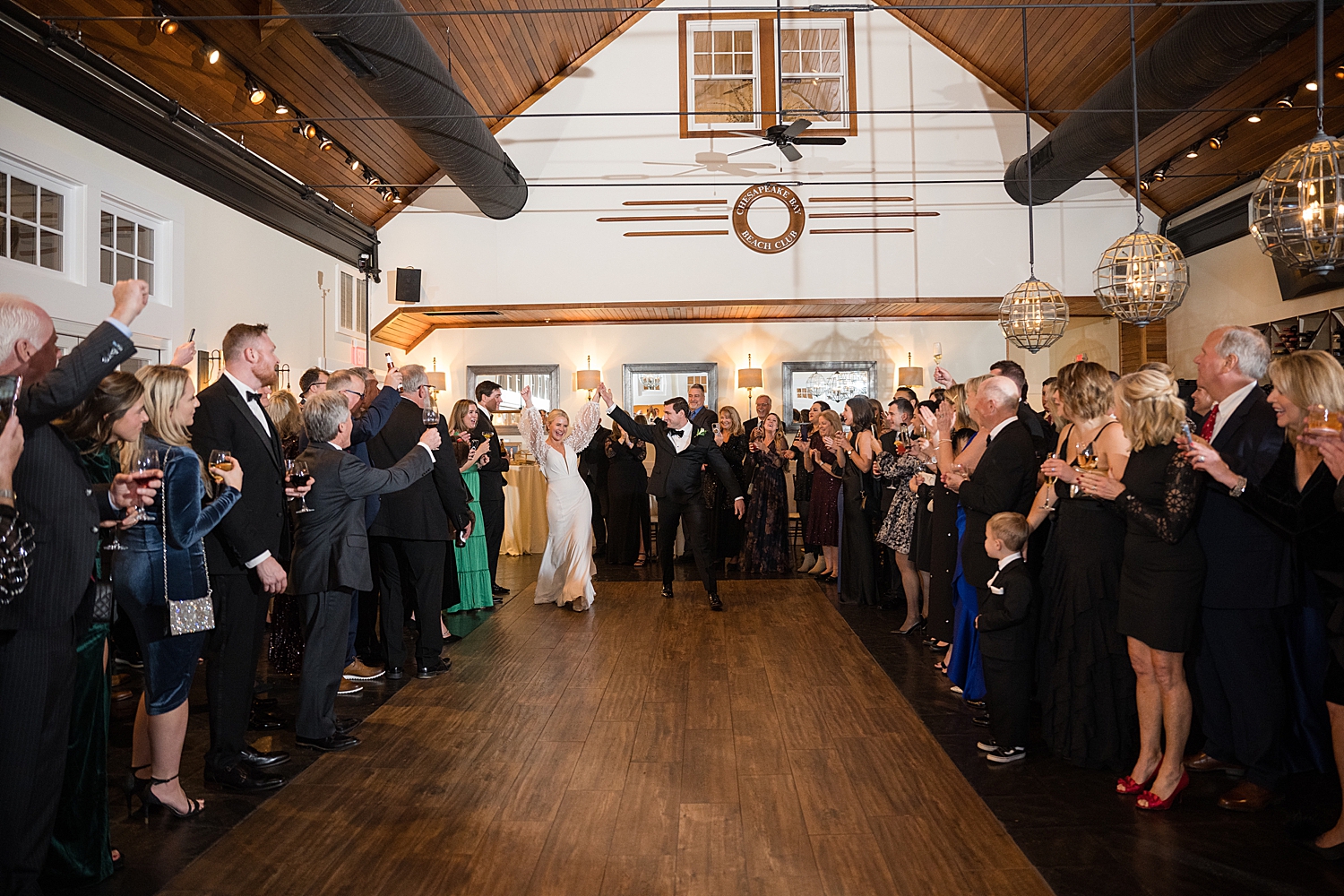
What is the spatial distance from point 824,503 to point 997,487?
4.08 metres

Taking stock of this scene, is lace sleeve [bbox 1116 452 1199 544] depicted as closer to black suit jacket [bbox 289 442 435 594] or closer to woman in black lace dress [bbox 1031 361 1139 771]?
woman in black lace dress [bbox 1031 361 1139 771]

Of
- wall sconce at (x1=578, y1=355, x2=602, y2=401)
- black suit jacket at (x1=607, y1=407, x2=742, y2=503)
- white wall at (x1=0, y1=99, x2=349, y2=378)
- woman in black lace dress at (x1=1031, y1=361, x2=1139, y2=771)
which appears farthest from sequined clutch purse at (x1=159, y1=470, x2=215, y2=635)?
wall sconce at (x1=578, y1=355, x2=602, y2=401)

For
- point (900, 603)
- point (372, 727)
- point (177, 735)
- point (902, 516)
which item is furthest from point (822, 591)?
point (177, 735)

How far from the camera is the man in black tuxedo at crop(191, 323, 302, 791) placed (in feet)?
10.8

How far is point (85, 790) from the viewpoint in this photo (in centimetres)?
260

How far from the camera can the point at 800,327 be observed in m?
12.4

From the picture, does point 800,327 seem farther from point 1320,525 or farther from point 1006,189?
point 1320,525

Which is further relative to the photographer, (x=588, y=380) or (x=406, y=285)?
(x=588, y=380)

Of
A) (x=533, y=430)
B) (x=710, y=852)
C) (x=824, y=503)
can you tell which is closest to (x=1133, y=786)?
(x=710, y=852)

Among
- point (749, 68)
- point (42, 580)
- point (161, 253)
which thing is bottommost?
point (42, 580)

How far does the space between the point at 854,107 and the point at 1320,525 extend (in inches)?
360

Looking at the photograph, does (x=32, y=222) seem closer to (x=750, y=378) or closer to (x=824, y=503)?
(x=824, y=503)

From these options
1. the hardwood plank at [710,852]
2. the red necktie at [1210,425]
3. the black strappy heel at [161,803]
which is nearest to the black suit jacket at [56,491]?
the black strappy heel at [161,803]

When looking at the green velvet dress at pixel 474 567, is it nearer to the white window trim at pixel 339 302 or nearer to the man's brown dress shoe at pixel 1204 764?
the white window trim at pixel 339 302
